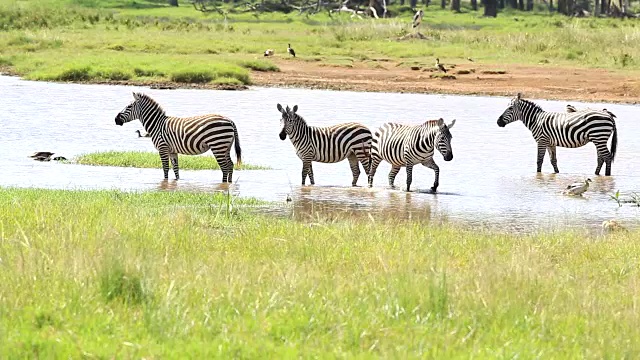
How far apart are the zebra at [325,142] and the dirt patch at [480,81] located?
15.3 meters

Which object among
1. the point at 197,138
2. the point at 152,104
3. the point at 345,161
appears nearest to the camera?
the point at 197,138

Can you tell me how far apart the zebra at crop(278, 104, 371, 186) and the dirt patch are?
15.3 meters

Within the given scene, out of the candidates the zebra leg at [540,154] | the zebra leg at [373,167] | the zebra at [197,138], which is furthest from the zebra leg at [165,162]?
the zebra leg at [540,154]

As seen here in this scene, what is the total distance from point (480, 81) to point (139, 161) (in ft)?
60.0

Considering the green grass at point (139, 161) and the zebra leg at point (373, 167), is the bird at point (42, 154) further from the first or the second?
the zebra leg at point (373, 167)

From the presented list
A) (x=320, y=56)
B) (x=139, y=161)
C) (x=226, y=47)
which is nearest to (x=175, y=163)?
(x=139, y=161)

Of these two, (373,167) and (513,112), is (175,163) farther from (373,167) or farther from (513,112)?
(513,112)

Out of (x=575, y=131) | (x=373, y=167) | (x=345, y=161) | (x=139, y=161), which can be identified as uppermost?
(x=575, y=131)

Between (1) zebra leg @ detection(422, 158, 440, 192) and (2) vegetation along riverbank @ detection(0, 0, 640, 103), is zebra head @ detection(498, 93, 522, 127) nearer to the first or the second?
(1) zebra leg @ detection(422, 158, 440, 192)

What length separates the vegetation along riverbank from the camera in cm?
3444

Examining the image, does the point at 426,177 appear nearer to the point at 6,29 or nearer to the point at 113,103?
the point at 113,103

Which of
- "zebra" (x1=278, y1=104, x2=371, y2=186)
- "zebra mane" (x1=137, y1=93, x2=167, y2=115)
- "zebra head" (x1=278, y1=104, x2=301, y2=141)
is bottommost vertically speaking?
"zebra" (x1=278, y1=104, x2=371, y2=186)

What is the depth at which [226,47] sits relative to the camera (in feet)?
140

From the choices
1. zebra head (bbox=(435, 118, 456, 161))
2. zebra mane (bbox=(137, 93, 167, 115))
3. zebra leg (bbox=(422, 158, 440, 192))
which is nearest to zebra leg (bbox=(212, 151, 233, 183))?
zebra mane (bbox=(137, 93, 167, 115))
